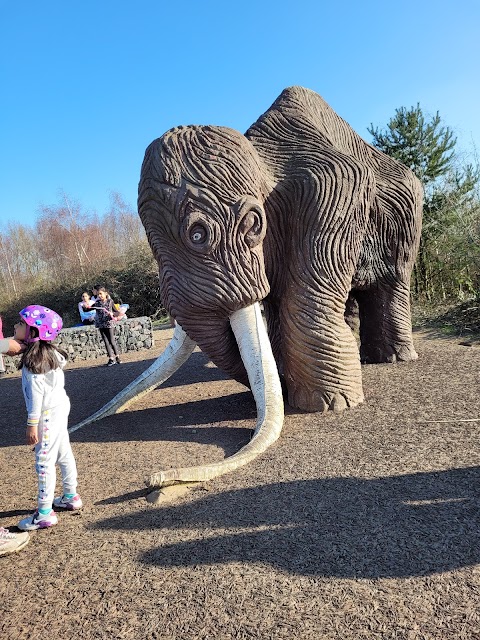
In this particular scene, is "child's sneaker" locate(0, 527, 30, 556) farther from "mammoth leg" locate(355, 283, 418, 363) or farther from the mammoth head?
"mammoth leg" locate(355, 283, 418, 363)

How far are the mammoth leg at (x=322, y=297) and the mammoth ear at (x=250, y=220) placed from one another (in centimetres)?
62

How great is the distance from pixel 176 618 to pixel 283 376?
3.45 meters

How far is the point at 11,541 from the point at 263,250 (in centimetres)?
330

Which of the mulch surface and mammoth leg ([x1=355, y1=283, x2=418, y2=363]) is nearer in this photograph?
the mulch surface

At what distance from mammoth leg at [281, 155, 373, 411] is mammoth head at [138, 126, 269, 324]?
1.71ft

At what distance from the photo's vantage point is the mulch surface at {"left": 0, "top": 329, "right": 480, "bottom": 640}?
2.30 meters

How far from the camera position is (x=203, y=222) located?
4477 millimetres

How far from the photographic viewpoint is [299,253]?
17.0 feet

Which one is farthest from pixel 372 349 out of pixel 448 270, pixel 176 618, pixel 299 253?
pixel 448 270

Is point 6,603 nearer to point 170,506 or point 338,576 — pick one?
point 170,506

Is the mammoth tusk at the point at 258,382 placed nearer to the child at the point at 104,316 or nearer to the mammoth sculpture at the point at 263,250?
the mammoth sculpture at the point at 263,250

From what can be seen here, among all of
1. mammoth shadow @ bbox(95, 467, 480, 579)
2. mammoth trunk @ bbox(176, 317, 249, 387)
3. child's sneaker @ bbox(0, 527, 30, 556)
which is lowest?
mammoth shadow @ bbox(95, 467, 480, 579)

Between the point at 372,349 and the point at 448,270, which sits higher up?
the point at 448,270

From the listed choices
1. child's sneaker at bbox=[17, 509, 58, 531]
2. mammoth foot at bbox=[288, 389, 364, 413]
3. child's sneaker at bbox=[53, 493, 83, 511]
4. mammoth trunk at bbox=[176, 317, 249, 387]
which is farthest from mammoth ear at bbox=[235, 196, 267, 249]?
child's sneaker at bbox=[17, 509, 58, 531]
